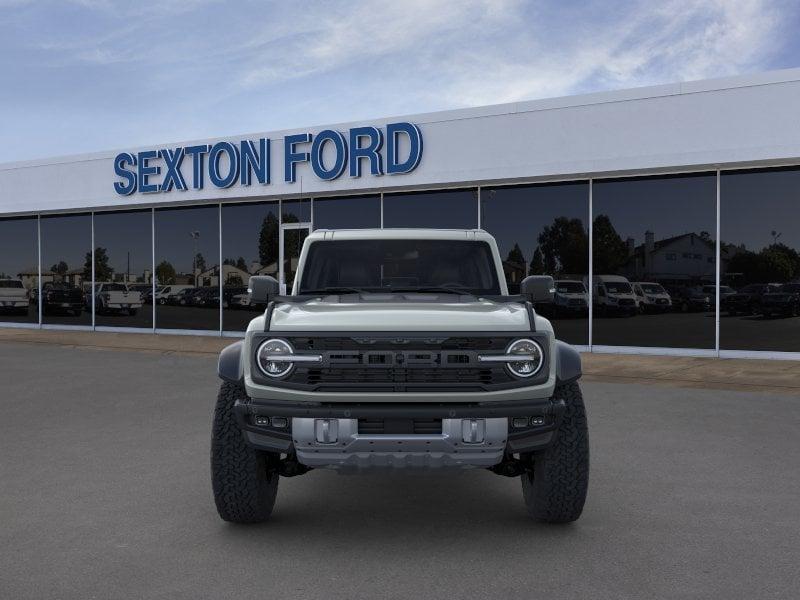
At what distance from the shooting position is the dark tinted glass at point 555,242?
15812mm

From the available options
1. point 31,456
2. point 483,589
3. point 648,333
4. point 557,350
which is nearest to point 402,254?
point 557,350

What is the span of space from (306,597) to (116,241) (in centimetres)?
2026

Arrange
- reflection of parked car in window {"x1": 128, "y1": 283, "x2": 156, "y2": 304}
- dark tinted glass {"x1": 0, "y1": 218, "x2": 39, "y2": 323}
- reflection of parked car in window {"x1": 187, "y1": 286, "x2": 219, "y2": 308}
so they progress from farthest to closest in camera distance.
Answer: dark tinted glass {"x1": 0, "y1": 218, "x2": 39, "y2": 323}, reflection of parked car in window {"x1": 128, "y1": 283, "x2": 156, "y2": 304}, reflection of parked car in window {"x1": 187, "y1": 286, "x2": 219, "y2": 308}

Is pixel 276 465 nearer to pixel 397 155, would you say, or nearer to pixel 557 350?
pixel 557 350

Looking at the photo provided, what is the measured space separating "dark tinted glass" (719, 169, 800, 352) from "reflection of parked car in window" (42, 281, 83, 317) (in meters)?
17.5

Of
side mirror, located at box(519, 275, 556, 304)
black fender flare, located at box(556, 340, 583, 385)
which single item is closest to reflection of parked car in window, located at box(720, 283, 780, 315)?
side mirror, located at box(519, 275, 556, 304)

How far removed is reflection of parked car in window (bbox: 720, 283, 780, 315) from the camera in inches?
557

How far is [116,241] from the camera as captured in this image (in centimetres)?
2222

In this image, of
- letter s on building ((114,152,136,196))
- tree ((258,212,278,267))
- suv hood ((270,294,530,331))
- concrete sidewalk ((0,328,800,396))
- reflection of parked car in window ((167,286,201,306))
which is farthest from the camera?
letter s on building ((114,152,136,196))

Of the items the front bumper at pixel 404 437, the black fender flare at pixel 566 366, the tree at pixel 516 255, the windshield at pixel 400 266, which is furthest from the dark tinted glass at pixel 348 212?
the front bumper at pixel 404 437

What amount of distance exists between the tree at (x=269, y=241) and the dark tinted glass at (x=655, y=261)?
314 inches

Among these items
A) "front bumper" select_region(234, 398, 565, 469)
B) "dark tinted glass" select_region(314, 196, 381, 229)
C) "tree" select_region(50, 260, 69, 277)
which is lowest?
"front bumper" select_region(234, 398, 565, 469)

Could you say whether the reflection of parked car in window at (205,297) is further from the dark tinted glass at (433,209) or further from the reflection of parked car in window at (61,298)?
the dark tinted glass at (433,209)

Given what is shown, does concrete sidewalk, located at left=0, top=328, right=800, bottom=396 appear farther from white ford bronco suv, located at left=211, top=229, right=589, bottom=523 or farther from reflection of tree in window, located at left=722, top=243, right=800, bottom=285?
white ford bronco suv, located at left=211, top=229, right=589, bottom=523
